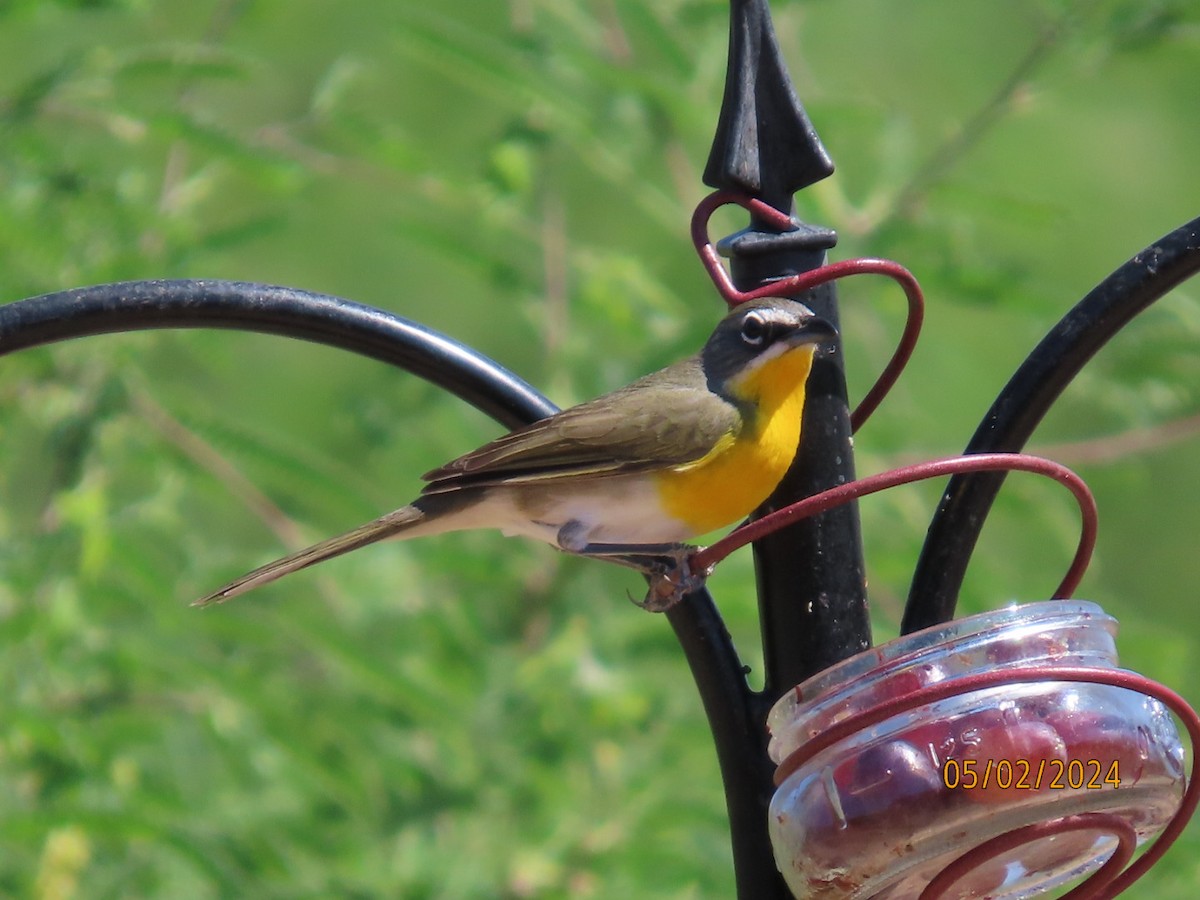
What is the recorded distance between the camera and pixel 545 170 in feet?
18.4

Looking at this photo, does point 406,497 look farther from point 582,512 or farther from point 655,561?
point 655,561

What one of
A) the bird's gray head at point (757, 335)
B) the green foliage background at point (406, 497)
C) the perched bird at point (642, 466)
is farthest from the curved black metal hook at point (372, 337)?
the green foliage background at point (406, 497)

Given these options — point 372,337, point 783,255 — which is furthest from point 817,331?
point 372,337

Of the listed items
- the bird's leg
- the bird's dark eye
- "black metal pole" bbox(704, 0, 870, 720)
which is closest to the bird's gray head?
the bird's dark eye

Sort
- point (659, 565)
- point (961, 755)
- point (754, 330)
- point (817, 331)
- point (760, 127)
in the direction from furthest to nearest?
point (754, 330), point (659, 565), point (817, 331), point (760, 127), point (961, 755)

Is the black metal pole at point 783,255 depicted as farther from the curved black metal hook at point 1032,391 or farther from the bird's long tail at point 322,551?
the bird's long tail at point 322,551

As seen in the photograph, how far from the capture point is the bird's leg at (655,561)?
297 cm

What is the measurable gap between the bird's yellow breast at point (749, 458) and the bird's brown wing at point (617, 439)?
7 cm

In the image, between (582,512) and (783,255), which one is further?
(582,512)

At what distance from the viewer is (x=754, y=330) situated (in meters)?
3.52

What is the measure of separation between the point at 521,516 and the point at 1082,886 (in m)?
1.65

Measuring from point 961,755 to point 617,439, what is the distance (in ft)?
5.37

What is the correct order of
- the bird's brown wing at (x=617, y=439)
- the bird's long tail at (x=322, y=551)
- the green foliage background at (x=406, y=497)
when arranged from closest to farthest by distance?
the bird's long tail at (x=322, y=551)
the bird's brown wing at (x=617, y=439)
the green foliage background at (x=406, y=497)

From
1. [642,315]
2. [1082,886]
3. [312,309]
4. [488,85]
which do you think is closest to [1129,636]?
[642,315]
